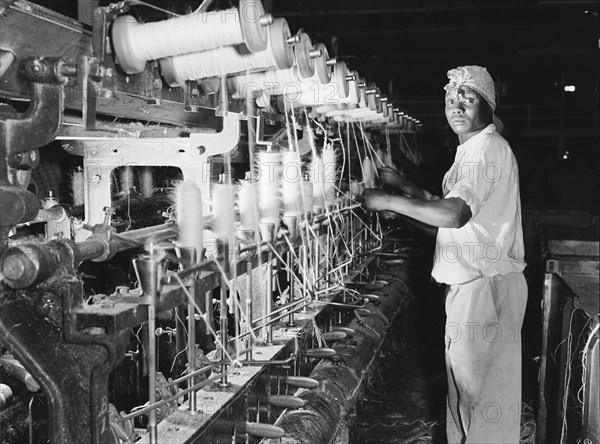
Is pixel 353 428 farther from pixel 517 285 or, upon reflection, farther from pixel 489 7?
pixel 489 7

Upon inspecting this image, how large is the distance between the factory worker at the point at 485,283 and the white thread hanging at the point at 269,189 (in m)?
0.74

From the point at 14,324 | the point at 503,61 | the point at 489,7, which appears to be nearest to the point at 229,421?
the point at 14,324

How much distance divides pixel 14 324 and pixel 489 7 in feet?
19.5

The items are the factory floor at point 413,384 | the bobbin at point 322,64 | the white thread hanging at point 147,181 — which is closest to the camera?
the bobbin at point 322,64

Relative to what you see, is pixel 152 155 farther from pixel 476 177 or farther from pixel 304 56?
pixel 476 177

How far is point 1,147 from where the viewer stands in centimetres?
136

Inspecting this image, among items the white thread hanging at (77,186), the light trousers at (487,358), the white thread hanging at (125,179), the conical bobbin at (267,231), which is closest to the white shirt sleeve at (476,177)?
the light trousers at (487,358)

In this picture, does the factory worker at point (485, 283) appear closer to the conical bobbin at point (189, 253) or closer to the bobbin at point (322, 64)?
the bobbin at point (322, 64)

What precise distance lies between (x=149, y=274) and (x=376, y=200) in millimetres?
1434

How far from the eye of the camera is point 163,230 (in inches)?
75.3

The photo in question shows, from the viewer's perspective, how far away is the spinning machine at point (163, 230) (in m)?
1.45

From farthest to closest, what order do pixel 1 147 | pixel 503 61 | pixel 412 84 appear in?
pixel 412 84 → pixel 503 61 → pixel 1 147

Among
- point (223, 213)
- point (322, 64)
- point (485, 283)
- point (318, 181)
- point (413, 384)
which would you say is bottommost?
point (413, 384)

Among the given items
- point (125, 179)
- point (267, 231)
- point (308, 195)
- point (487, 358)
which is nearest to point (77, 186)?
point (125, 179)
